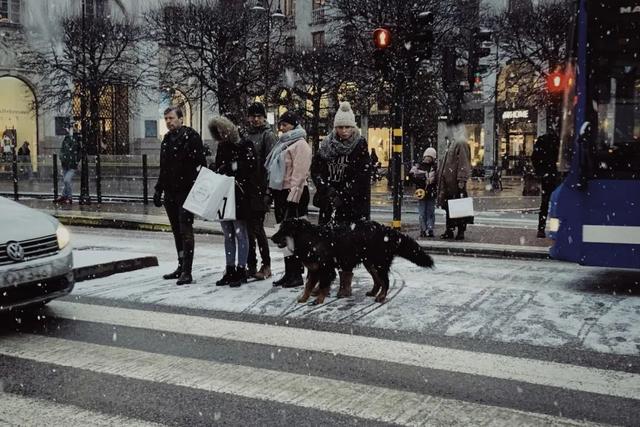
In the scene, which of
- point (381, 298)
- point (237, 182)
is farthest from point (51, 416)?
point (237, 182)

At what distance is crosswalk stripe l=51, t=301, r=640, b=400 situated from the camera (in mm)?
4848

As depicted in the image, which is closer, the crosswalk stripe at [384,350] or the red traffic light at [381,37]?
the crosswalk stripe at [384,350]

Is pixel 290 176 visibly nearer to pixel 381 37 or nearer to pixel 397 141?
pixel 397 141

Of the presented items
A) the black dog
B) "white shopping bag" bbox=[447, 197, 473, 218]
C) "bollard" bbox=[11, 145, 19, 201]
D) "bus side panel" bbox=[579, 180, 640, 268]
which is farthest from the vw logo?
"bollard" bbox=[11, 145, 19, 201]

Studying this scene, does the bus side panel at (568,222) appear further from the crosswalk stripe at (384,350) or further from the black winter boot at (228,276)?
the black winter boot at (228,276)

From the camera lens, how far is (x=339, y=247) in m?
7.08

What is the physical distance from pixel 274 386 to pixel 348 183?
331 cm

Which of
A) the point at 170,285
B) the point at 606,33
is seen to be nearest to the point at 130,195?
the point at 170,285

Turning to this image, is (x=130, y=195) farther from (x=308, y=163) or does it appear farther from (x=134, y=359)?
(x=134, y=359)

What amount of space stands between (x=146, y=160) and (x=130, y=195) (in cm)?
163

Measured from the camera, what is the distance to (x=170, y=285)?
8.26m

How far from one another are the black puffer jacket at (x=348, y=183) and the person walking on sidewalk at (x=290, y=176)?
0.91ft

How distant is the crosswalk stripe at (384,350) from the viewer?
4848 millimetres

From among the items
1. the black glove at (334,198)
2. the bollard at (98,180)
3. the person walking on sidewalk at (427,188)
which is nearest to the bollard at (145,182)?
the bollard at (98,180)
